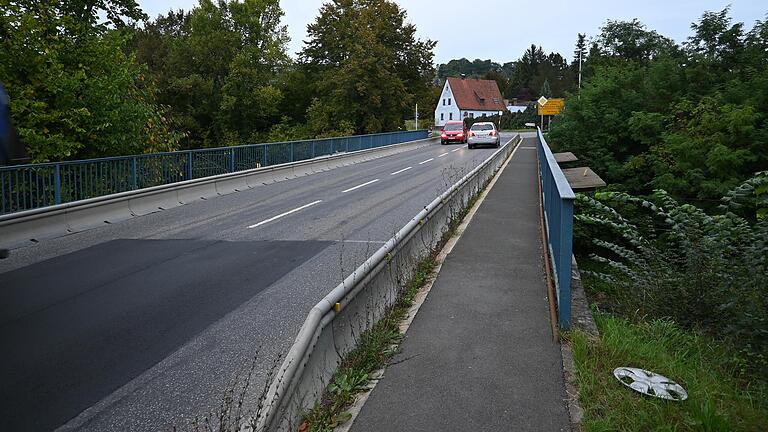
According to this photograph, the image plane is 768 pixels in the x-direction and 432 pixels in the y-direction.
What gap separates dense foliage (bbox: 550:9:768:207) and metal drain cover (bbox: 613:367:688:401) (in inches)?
555

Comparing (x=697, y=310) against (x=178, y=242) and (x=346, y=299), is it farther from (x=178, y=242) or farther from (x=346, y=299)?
(x=178, y=242)

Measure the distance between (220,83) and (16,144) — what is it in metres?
56.0

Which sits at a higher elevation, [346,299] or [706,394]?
[346,299]

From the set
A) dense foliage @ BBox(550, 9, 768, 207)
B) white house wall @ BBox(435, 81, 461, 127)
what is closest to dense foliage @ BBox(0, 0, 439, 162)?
dense foliage @ BBox(550, 9, 768, 207)

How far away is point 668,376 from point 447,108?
10967 centimetres

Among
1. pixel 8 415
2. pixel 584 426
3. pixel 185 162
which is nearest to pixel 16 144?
pixel 8 415

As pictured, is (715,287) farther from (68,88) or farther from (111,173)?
(68,88)

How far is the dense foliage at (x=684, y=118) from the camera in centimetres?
1716

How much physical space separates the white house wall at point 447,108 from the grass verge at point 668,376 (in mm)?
103713

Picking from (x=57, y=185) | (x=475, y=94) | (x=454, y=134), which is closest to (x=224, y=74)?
(x=454, y=134)

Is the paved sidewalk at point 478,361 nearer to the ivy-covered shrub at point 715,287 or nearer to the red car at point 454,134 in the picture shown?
the ivy-covered shrub at point 715,287

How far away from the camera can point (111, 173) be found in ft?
44.2

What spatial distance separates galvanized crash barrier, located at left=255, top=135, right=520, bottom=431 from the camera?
11.0 feet

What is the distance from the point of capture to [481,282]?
691 centimetres
